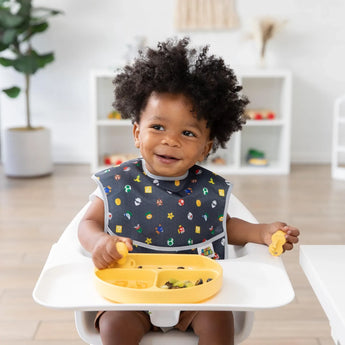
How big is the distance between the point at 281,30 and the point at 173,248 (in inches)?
132

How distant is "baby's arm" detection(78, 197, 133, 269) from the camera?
3.43 feet

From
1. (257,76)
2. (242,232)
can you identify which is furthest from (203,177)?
(257,76)

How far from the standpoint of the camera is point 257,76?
4.09 m

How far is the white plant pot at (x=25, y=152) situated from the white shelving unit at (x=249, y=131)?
364 mm

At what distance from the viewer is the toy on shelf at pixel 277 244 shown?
3.70ft

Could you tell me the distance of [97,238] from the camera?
1154mm

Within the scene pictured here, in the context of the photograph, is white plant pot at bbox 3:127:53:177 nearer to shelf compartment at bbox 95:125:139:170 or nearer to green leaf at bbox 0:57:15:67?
green leaf at bbox 0:57:15:67

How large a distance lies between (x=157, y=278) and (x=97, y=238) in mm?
194

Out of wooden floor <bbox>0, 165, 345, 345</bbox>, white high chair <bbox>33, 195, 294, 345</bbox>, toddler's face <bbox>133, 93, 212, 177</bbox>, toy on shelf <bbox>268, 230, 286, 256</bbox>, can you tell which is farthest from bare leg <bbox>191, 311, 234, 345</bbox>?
wooden floor <bbox>0, 165, 345, 345</bbox>

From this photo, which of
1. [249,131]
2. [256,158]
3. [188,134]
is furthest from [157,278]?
[249,131]

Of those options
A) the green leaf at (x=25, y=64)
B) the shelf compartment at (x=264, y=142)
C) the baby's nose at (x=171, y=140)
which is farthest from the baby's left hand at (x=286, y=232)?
the shelf compartment at (x=264, y=142)

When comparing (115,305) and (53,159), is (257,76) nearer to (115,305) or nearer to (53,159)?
(53,159)

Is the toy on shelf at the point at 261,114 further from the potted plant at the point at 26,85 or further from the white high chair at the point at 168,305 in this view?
the white high chair at the point at 168,305

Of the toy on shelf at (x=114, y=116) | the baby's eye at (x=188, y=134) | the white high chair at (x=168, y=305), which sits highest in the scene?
the baby's eye at (x=188, y=134)
